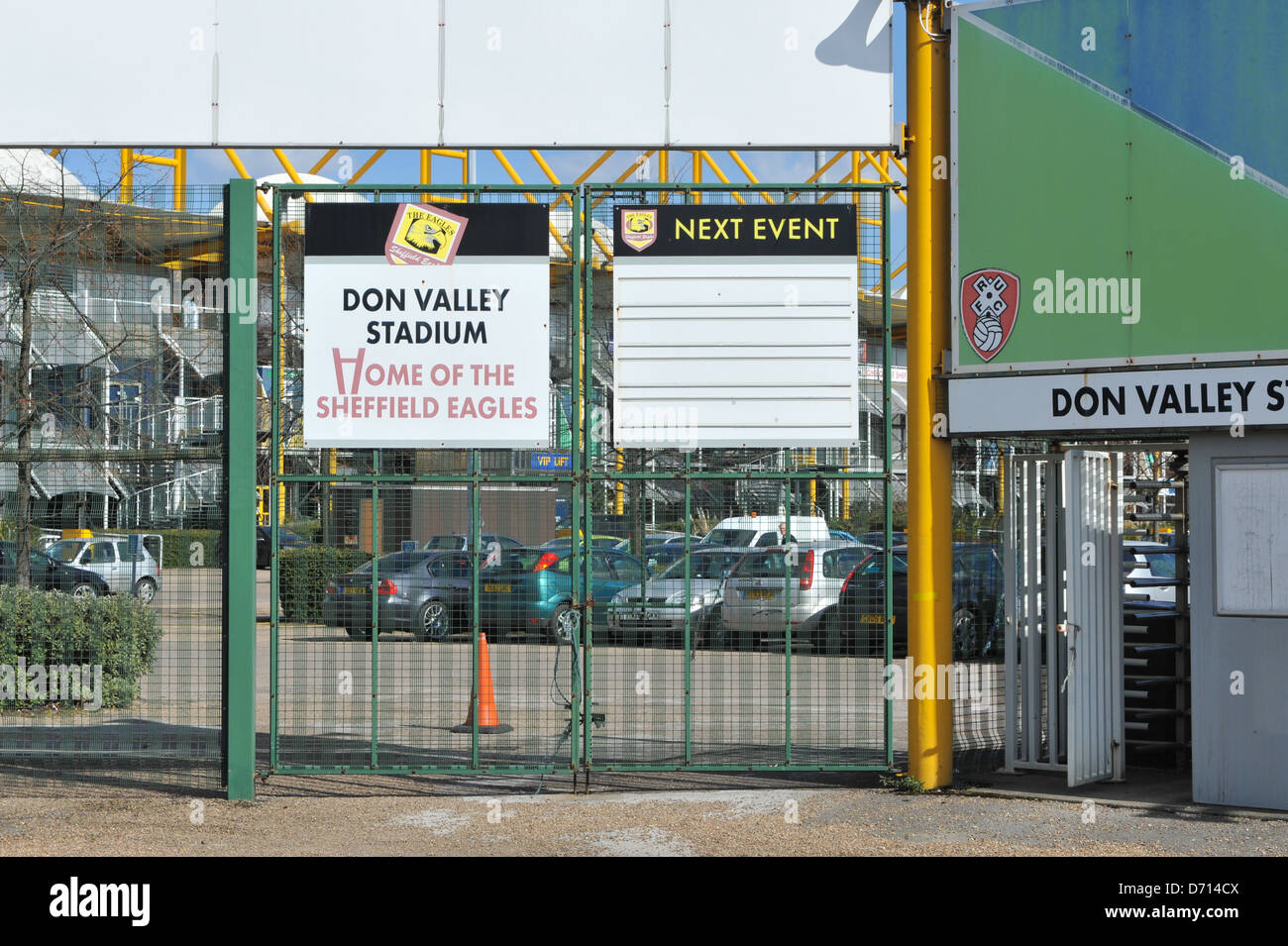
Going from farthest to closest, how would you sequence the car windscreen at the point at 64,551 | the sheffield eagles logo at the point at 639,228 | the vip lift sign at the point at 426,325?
the car windscreen at the point at 64,551
the sheffield eagles logo at the point at 639,228
the vip lift sign at the point at 426,325

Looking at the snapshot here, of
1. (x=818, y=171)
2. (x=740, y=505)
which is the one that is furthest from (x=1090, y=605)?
(x=818, y=171)

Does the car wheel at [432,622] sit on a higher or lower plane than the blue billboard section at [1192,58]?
lower

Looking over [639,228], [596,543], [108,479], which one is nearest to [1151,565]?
[596,543]

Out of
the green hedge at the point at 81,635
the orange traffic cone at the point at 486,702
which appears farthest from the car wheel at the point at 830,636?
the green hedge at the point at 81,635

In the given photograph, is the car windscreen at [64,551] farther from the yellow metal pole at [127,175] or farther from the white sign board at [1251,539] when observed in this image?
the white sign board at [1251,539]

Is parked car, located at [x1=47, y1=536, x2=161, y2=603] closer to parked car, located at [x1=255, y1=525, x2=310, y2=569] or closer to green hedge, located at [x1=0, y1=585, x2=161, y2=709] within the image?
green hedge, located at [x1=0, y1=585, x2=161, y2=709]

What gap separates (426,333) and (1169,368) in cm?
490

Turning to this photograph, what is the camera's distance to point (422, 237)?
9016 millimetres

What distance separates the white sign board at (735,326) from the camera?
8.99m

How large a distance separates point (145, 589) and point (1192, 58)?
1005 centimetres

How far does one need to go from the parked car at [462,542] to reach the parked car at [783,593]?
1914mm

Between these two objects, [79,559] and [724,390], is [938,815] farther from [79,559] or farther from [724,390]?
[79,559]

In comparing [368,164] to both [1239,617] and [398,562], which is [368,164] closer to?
[398,562]

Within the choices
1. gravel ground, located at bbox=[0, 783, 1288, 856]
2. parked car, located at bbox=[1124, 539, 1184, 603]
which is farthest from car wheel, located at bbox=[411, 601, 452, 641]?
parked car, located at bbox=[1124, 539, 1184, 603]
